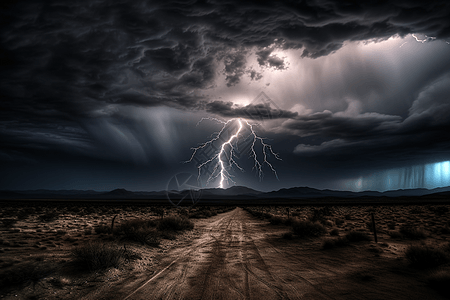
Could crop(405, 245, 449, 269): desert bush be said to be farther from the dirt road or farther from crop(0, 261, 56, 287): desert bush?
crop(0, 261, 56, 287): desert bush

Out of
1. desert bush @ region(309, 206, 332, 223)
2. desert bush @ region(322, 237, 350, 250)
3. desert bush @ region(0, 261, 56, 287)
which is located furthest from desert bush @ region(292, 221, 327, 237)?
desert bush @ region(0, 261, 56, 287)

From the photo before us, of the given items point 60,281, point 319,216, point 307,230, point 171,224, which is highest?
point 60,281

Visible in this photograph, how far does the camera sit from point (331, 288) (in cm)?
600

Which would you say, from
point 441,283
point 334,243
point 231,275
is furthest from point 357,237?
point 231,275

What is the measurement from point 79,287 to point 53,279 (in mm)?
918

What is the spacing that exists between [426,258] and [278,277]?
548cm

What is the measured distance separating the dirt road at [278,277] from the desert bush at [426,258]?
477 millimetres

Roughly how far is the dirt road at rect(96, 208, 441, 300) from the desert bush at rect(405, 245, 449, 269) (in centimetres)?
48

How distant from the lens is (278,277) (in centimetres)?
695

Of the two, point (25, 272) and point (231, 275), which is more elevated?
point (25, 272)

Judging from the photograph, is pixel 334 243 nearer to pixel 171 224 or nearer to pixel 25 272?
pixel 171 224

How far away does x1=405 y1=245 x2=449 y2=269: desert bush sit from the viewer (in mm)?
7195

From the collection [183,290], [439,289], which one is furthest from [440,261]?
[183,290]

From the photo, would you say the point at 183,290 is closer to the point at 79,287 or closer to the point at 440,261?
the point at 79,287
